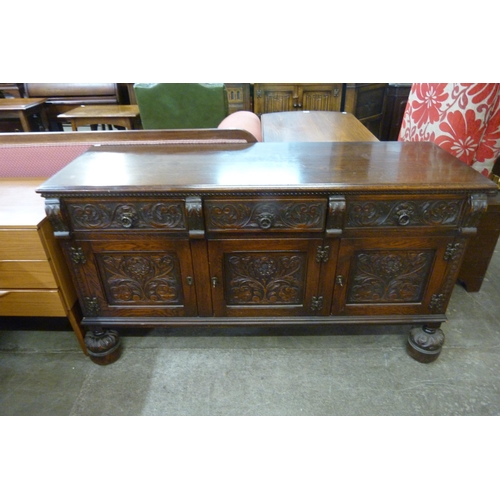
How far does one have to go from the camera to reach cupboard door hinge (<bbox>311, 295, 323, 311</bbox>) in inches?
49.9

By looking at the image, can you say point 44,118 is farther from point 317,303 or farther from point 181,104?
point 317,303

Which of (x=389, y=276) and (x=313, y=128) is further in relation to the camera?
(x=313, y=128)

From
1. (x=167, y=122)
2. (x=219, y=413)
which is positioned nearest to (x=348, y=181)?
(x=219, y=413)

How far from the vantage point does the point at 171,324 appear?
1317 mm

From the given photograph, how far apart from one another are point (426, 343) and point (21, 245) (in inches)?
58.0

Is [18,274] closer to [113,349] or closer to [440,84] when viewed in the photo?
[113,349]

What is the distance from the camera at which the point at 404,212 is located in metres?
1.07

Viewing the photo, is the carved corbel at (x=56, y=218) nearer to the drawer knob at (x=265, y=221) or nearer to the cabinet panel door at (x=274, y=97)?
the drawer knob at (x=265, y=221)

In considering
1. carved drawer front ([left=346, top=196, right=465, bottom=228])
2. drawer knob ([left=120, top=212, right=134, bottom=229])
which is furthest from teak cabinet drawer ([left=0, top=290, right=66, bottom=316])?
carved drawer front ([left=346, top=196, right=465, bottom=228])

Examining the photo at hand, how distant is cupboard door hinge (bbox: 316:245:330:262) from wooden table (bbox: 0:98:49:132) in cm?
335

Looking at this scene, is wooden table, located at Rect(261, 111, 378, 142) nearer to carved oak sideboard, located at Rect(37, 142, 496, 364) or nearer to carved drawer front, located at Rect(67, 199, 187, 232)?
carved oak sideboard, located at Rect(37, 142, 496, 364)

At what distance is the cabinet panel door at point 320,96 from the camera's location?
3.30 m

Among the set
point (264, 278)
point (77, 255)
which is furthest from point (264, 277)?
point (77, 255)

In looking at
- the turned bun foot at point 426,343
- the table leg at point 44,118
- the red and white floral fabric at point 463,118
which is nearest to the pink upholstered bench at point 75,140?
the red and white floral fabric at point 463,118
